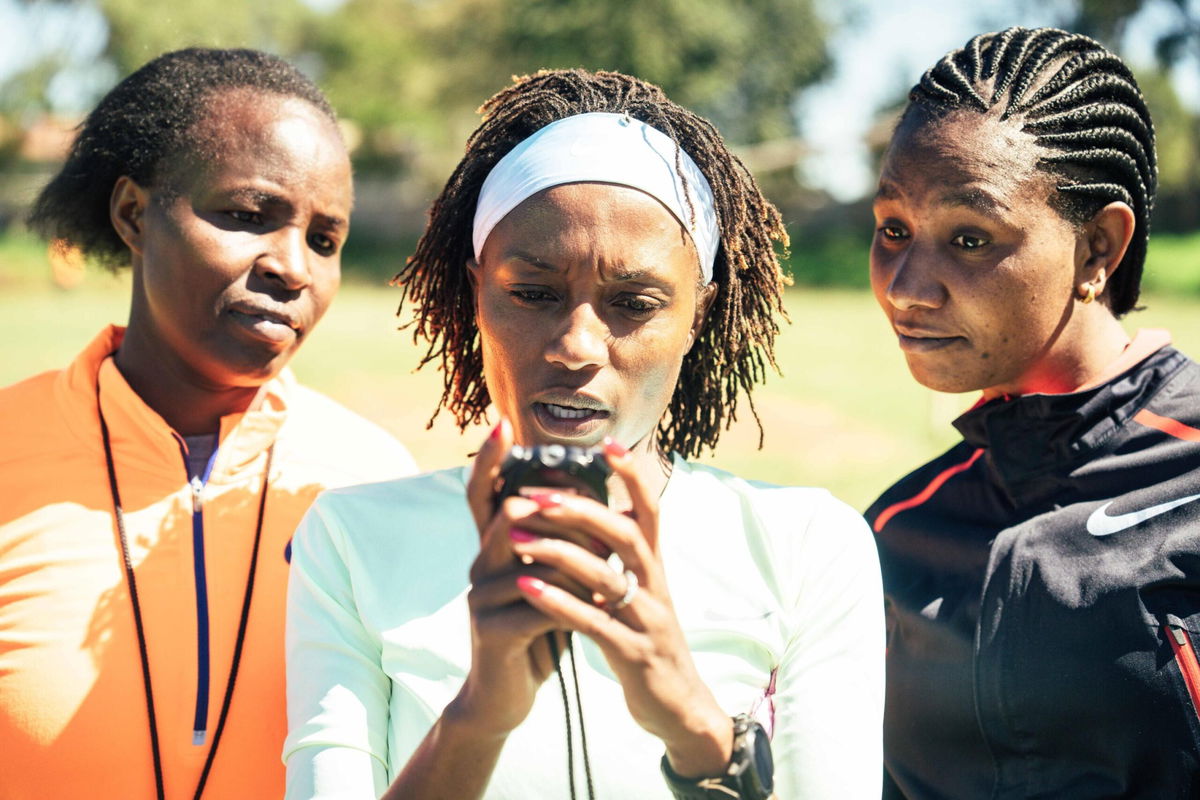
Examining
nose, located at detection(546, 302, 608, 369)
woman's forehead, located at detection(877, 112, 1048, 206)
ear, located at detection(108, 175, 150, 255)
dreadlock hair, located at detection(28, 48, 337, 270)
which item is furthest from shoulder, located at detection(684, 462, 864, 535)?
ear, located at detection(108, 175, 150, 255)

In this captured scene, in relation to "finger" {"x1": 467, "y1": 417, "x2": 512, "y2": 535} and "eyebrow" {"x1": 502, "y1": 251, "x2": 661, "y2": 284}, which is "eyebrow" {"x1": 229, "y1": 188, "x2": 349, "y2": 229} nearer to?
"eyebrow" {"x1": 502, "y1": 251, "x2": 661, "y2": 284}

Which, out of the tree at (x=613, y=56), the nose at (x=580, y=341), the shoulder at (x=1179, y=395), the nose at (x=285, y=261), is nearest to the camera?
the nose at (x=580, y=341)

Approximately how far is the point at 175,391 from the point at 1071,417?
2.27 meters

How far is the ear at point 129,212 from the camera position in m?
3.19

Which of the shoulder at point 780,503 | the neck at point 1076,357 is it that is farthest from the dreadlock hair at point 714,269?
the neck at point 1076,357

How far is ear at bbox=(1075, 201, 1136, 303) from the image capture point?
2.94 m

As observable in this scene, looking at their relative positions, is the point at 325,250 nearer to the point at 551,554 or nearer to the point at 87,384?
the point at 87,384

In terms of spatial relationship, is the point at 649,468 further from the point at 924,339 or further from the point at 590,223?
the point at 924,339

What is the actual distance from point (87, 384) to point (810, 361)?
14.5 meters

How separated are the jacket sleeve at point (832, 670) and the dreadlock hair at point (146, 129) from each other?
1.87 m

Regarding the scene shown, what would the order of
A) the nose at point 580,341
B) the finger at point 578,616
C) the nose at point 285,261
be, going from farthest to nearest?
the nose at point 285,261, the nose at point 580,341, the finger at point 578,616

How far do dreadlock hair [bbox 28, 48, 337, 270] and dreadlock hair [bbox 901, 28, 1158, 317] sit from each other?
1702 millimetres

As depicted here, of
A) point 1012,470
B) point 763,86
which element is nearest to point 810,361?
point 1012,470

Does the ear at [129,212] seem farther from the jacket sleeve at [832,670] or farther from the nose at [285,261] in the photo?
the jacket sleeve at [832,670]
